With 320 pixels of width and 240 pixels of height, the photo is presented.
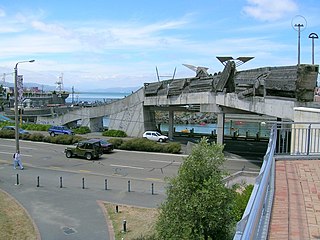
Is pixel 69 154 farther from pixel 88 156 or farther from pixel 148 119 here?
pixel 148 119

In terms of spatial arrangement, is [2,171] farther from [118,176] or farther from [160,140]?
[160,140]

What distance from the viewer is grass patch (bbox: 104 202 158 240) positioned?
1468 cm

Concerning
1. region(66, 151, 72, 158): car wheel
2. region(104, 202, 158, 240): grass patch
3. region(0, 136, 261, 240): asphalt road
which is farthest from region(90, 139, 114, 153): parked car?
region(104, 202, 158, 240): grass patch

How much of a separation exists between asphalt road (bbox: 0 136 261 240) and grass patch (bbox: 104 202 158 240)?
573mm

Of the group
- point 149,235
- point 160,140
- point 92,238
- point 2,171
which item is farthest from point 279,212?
point 160,140

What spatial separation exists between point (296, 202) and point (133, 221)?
10.7 m

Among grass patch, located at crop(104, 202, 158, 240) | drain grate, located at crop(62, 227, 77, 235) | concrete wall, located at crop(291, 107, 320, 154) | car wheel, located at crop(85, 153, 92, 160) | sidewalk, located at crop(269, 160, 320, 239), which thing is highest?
concrete wall, located at crop(291, 107, 320, 154)

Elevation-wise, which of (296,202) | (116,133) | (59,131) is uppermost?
(296,202)

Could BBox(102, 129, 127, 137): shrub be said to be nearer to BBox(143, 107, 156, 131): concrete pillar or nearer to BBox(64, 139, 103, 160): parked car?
BBox(143, 107, 156, 131): concrete pillar

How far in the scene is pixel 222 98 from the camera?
33.8 m

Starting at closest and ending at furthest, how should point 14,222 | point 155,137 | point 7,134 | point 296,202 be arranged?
point 296,202
point 14,222
point 155,137
point 7,134

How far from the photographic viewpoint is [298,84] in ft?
68.7

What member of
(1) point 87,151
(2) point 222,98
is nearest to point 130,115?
(1) point 87,151

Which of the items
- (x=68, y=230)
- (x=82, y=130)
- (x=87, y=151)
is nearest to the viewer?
(x=68, y=230)
